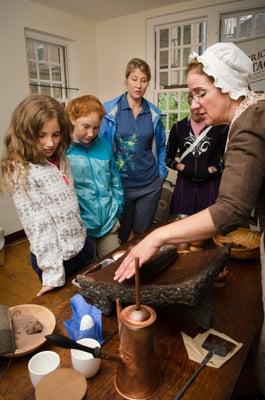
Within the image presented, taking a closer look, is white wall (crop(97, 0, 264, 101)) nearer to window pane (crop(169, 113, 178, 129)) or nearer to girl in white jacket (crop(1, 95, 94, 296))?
window pane (crop(169, 113, 178, 129))

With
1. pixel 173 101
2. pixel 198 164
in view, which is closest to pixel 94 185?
pixel 198 164

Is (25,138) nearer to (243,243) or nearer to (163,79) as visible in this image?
(243,243)

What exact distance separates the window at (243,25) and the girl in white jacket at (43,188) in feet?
9.91

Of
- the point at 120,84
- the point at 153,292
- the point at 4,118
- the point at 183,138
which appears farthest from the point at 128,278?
the point at 120,84

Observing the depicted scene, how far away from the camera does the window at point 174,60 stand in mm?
3793

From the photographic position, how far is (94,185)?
172 centimetres

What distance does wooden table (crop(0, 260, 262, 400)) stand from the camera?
0.71 m

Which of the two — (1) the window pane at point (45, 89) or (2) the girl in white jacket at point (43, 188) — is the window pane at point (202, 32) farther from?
(2) the girl in white jacket at point (43, 188)

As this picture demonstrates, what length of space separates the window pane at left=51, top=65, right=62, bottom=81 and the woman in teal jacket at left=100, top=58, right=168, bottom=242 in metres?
2.17

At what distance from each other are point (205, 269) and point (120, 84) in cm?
396

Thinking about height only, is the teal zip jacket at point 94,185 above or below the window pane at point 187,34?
below

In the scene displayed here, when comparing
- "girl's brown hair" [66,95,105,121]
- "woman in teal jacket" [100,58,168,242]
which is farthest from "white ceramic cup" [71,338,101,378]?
"woman in teal jacket" [100,58,168,242]

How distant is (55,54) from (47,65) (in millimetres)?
253

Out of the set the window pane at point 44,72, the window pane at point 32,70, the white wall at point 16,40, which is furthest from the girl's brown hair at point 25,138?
the window pane at point 44,72
